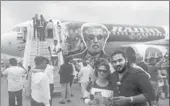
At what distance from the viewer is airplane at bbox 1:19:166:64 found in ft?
42.9

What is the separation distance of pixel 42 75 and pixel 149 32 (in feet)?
44.5

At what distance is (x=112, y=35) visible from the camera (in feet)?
50.0

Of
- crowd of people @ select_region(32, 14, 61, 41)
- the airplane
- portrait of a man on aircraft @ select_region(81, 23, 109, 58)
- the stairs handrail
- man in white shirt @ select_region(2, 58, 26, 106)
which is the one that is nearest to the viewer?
man in white shirt @ select_region(2, 58, 26, 106)

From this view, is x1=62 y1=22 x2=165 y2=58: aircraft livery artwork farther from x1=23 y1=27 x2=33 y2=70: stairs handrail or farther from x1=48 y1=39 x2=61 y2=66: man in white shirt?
x1=23 y1=27 x2=33 y2=70: stairs handrail

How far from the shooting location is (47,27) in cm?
1294

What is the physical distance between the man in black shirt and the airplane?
10.1m

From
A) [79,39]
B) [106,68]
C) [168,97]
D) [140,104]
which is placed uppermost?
[79,39]

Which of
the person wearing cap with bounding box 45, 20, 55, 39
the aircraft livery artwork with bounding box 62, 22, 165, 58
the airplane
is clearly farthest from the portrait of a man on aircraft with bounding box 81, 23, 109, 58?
the person wearing cap with bounding box 45, 20, 55, 39

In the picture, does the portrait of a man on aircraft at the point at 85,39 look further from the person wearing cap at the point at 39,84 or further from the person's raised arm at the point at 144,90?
the person's raised arm at the point at 144,90

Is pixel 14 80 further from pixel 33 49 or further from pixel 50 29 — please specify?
pixel 50 29

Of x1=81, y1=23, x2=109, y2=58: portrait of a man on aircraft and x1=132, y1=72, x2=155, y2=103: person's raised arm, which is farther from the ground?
x1=81, y1=23, x2=109, y2=58: portrait of a man on aircraft

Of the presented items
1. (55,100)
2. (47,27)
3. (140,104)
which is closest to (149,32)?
(47,27)

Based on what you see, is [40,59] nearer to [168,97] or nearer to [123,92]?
[123,92]

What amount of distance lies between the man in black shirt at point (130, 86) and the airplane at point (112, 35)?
33.2 ft
